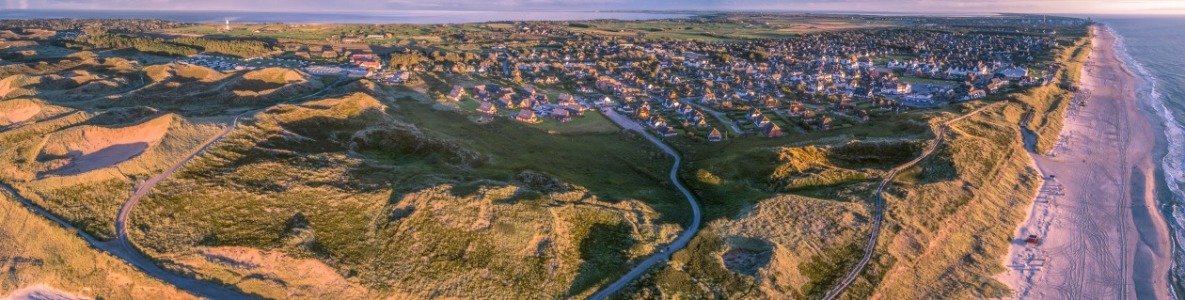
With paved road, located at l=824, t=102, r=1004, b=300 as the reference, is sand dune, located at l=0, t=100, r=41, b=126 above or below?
above

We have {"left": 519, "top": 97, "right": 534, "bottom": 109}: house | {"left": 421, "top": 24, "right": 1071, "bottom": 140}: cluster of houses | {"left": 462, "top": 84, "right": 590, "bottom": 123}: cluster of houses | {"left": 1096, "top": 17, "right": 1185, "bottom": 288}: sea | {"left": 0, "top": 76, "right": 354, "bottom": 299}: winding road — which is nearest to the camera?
{"left": 0, "top": 76, "right": 354, "bottom": 299}: winding road

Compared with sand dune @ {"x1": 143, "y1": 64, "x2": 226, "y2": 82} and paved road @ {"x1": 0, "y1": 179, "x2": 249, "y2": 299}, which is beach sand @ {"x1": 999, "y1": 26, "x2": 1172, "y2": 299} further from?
sand dune @ {"x1": 143, "y1": 64, "x2": 226, "y2": 82}

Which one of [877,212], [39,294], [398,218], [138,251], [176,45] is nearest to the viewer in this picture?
[39,294]

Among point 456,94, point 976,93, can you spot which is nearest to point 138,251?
point 456,94

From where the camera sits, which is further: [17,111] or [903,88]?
[903,88]

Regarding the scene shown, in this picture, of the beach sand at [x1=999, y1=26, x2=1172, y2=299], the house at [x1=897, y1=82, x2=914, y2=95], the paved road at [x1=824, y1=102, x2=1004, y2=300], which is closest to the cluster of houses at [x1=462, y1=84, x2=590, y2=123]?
the paved road at [x1=824, y1=102, x2=1004, y2=300]

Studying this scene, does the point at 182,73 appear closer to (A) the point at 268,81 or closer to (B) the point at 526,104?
(A) the point at 268,81

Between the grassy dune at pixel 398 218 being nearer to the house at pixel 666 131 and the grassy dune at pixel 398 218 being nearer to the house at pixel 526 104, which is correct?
the house at pixel 666 131
